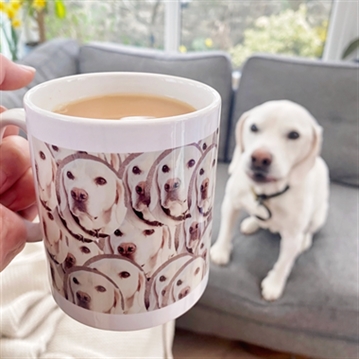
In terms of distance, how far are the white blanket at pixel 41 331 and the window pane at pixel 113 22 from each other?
5.47 feet

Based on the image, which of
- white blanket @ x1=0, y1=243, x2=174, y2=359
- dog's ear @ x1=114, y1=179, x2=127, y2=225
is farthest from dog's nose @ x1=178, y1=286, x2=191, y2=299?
white blanket @ x1=0, y1=243, x2=174, y2=359

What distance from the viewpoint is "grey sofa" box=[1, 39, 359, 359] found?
0.96m

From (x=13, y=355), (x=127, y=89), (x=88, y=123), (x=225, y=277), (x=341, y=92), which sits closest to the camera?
(x=88, y=123)

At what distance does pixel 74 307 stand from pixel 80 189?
4.7 inches

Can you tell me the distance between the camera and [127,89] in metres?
0.38

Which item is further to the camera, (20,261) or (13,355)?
(20,261)

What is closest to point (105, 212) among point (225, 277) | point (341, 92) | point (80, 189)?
point (80, 189)

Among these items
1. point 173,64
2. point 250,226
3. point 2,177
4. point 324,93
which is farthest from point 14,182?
point 324,93

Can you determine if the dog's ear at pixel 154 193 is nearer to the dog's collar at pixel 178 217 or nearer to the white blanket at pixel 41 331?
the dog's collar at pixel 178 217

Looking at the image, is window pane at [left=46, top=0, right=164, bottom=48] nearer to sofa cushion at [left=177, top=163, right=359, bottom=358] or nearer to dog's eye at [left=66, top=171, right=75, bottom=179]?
sofa cushion at [left=177, top=163, right=359, bottom=358]

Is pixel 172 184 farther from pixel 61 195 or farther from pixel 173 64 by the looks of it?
pixel 173 64

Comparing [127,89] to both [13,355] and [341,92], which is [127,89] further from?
[341,92]

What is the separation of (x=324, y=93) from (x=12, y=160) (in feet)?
3.90

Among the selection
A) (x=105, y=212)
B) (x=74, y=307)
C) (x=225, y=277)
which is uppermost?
(x=105, y=212)
